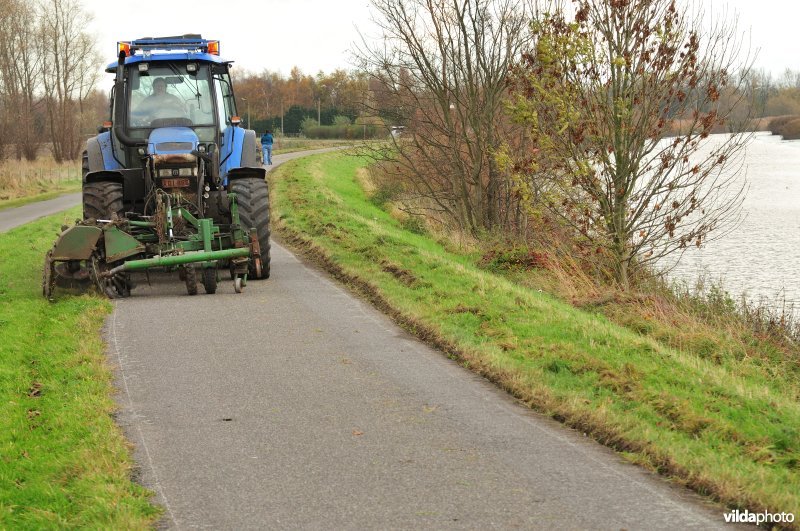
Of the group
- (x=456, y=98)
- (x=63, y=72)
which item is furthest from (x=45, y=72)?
(x=456, y=98)

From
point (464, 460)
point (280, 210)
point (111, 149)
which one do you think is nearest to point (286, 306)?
point (111, 149)

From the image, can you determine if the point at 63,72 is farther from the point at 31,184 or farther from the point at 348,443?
the point at 348,443

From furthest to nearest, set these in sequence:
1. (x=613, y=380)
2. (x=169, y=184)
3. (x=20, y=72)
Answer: (x=20, y=72), (x=169, y=184), (x=613, y=380)

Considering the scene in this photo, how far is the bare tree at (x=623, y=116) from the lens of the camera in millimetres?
14594

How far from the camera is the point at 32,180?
132 feet

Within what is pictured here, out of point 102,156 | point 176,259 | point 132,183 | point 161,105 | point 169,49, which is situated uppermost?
point 169,49

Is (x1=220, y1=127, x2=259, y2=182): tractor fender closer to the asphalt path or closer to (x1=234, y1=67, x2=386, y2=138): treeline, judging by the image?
the asphalt path

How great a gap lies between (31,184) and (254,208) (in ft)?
93.3

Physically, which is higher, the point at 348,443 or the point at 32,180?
the point at 348,443

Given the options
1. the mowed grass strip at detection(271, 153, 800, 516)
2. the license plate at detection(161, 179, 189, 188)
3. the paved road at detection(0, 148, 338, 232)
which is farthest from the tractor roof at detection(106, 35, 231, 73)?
the paved road at detection(0, 148, 338, 232)

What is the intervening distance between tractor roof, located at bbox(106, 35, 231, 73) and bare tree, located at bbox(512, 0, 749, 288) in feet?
15.8

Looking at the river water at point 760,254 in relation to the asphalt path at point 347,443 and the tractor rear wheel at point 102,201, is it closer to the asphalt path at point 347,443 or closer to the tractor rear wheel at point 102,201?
the asphalt path at point 347,443

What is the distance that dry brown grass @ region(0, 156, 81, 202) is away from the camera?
36.7 metres

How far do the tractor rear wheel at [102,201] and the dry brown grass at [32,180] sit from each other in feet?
75.7
